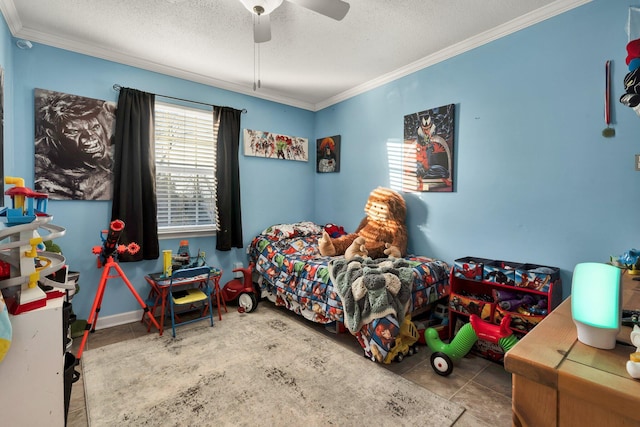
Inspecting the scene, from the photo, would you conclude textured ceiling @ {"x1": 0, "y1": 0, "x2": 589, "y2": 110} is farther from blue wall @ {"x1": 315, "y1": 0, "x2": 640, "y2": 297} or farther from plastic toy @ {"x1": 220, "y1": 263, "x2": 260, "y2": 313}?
plastic toy @ {"x1": 220, "y1": 263, "x2": 260, "y2": 313}

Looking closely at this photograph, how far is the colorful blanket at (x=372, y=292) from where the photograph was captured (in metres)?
2.21

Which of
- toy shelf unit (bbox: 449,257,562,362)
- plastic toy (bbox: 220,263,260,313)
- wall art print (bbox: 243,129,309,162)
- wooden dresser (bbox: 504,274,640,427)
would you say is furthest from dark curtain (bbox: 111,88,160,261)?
wooden dresser (bbox: 504,274,640,427)

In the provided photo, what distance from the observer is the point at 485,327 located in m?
2.15

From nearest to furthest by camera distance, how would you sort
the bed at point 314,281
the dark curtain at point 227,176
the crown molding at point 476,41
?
the crown molding at point 476,41
the bed at point 314,281
the dark curtain at point 227,176

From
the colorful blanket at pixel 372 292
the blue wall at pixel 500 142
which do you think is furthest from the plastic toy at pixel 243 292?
the colorful blanket at pixel 372 292

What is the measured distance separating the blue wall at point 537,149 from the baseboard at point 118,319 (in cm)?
294

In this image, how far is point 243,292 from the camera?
328 centimetres

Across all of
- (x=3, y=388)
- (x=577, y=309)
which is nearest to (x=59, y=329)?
(x=3, y=388)

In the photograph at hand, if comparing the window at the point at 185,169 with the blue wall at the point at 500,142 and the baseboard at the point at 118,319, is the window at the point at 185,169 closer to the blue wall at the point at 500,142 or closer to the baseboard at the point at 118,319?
the blue wall at the point at 500,142

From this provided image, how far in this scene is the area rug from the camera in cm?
171

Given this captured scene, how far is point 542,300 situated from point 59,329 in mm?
2807

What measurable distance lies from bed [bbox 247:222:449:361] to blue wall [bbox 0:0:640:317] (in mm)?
444

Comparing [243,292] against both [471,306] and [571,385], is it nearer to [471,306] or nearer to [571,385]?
[471,306]

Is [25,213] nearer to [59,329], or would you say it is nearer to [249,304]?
[59,329]
